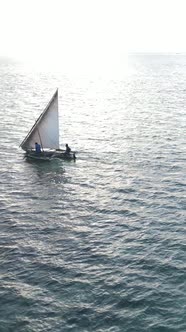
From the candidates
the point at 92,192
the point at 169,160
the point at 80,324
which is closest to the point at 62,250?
the point at 80,324

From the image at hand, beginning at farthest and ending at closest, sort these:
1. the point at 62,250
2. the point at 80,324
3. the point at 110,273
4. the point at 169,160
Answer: the point at 169,160 < the point at 62,250 < the point at 110,273 < the point at 80,324

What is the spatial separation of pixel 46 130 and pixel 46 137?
1133 millimetres

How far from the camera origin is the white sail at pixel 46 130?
61.8 meters

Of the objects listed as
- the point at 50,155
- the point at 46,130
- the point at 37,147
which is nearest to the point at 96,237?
the point at 50,155

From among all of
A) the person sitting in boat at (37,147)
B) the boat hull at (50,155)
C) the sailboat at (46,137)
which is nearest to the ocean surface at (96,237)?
the boat hull at (50,155)

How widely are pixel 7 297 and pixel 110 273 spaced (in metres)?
8.32

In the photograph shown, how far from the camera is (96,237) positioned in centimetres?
3819

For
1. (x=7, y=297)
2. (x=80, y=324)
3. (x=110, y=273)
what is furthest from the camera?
(x=110, y=273)

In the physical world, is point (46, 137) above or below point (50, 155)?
above

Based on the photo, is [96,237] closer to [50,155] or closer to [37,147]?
[50,155]

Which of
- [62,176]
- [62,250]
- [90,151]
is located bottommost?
[62,250]

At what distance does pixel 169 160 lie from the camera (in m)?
62.1

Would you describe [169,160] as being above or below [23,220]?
above

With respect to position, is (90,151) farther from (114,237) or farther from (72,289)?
(72,289)
